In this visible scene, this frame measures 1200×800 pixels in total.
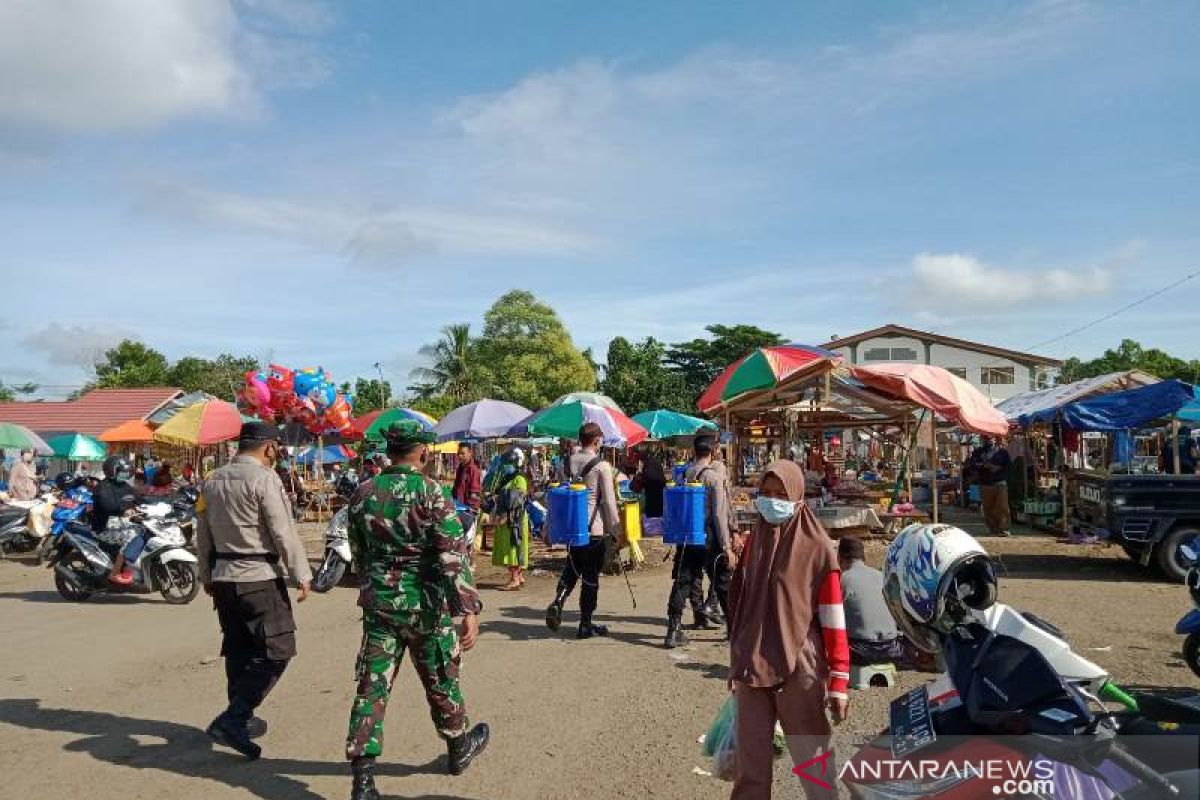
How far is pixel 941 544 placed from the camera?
9.54 ft

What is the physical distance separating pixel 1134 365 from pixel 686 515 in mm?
57284

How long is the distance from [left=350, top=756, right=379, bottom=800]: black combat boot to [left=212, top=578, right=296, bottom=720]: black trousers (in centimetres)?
106

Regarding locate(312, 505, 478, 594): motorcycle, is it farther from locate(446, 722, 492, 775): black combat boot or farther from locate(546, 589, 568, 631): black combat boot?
locate(446, 722, 492, 775): black combat boot

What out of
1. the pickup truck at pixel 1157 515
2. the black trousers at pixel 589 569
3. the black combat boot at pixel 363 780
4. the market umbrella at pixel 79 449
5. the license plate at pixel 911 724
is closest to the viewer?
the license plate at pixel 911 724

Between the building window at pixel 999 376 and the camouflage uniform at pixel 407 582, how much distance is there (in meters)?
51.3

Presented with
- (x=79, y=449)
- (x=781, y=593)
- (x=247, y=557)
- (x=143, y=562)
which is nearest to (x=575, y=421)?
(x=143, y=562)

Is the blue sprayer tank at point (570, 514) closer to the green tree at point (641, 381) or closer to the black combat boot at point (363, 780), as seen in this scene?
the black combat boot at point (363, 780)

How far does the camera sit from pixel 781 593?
3.35m

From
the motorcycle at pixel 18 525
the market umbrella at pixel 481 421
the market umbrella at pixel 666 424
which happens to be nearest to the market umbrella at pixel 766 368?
the market umbrella at pixel 481 421

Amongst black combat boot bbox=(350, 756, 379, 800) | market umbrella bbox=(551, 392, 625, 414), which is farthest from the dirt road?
market umbrella bbox=(551, 392, 625, 414)

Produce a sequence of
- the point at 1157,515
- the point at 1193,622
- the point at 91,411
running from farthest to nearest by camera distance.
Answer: the point at 91,411 < the point at 1157,515 < the point at 1193,622

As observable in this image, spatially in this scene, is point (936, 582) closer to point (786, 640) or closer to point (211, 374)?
point (786, 640)

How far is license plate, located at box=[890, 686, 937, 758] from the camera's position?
247cm

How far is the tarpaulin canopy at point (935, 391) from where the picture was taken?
1205cm
